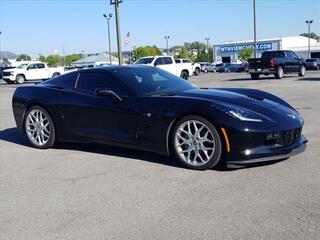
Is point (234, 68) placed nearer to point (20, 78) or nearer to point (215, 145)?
point (20, 78)

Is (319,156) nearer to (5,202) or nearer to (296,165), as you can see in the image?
(296,165)

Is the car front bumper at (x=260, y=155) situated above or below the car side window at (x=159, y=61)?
below

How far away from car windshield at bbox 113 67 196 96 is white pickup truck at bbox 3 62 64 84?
32.5 m

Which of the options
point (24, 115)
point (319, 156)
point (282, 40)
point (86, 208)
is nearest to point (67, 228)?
point (86, 208)

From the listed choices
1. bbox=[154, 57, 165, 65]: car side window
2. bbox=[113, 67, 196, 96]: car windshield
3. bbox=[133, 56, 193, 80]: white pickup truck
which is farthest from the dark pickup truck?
bbox=[113, 67, 196, 96]: car windshield

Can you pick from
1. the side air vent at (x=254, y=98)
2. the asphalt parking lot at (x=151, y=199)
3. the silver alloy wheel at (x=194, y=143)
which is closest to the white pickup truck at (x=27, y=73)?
the asphalt parking lot at (x=151, y=199)

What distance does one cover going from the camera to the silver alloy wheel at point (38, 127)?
23.7 feet

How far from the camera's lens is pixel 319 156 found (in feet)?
19.6

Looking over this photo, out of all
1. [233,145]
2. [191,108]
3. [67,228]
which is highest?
[191,108]

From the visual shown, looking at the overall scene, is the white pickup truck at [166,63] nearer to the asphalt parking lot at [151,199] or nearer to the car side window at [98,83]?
the car side window at [98,83]

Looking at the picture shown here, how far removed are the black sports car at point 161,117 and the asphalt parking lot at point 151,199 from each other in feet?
0.85

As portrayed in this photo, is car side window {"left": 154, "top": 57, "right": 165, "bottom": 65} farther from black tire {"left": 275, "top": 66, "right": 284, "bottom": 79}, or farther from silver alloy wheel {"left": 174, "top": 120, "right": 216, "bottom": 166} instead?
silver alloy wheel {"left": 174, "top": 120, "right": 216, "bottom": 166}

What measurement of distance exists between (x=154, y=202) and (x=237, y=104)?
179 cm

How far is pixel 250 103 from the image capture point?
569 cm
